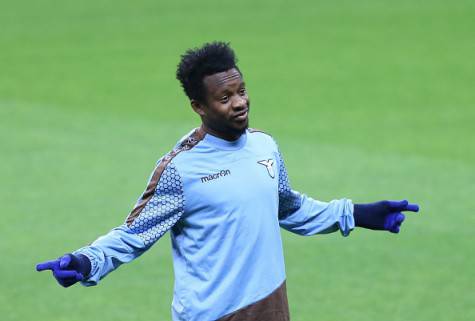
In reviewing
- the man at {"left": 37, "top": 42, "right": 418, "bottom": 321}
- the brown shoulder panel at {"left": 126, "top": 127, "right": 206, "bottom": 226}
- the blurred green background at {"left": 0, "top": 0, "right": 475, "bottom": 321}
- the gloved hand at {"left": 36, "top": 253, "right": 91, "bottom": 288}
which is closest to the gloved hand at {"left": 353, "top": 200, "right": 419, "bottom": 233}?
the man at {"left": 37, "top": 42, "right": 418, "bottom": 321}

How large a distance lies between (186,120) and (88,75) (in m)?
2.55

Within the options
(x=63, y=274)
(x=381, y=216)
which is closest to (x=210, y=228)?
(x=63, y=274)

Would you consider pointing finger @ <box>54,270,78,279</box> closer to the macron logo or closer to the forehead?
the macron logo

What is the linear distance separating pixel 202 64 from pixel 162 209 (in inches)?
24.8

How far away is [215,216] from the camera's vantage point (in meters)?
4.87

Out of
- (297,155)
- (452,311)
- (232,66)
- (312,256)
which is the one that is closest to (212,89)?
(232,66)

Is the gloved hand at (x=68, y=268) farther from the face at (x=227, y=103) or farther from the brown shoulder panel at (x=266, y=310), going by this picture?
the face at (x=227, y=103)

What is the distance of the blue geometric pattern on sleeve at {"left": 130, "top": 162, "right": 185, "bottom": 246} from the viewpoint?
488cm

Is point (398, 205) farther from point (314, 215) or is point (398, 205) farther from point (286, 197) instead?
point (286, 197)

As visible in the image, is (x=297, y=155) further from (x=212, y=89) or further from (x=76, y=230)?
(x=212, y=89)

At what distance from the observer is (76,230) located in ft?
31.8

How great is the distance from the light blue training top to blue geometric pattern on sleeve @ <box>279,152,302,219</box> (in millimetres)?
209

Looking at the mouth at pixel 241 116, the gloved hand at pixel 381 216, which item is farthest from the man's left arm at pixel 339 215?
the mouth at pixel 241 116

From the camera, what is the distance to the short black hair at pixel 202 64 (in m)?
4.93
